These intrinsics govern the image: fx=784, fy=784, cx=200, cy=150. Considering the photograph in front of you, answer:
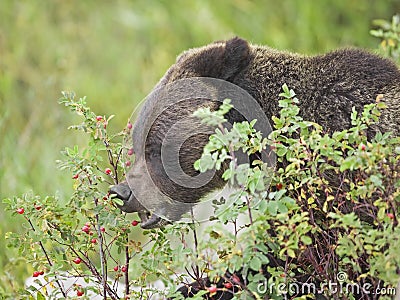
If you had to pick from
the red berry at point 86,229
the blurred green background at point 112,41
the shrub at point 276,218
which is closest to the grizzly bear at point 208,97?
the shrub at point 276,218

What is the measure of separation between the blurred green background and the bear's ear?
2.71 meters

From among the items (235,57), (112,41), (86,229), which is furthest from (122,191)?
(112,41)

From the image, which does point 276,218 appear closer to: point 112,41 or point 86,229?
point 86,229

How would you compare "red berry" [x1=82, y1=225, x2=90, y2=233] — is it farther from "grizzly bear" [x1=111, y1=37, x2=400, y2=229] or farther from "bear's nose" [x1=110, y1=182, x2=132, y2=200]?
"grizzly bear" [x1=111, y1=37, x2=400, y2=229]

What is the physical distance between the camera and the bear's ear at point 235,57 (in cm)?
371

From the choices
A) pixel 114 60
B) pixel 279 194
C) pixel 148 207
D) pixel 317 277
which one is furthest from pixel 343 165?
pixel 114 60

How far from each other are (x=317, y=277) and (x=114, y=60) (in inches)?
243

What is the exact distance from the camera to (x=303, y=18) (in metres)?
7.65

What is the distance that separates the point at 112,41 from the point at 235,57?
5.44 m

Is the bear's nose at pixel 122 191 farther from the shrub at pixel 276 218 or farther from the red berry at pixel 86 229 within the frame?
the red berry at pixel 86 229

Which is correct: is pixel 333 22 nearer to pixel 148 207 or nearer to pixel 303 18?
pixel 303 18

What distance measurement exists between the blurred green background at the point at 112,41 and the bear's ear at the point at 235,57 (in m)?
2.71

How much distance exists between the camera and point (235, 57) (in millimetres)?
3715

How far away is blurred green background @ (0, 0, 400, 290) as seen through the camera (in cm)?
727
